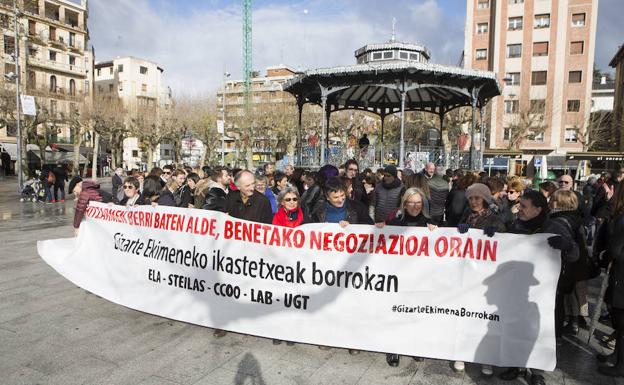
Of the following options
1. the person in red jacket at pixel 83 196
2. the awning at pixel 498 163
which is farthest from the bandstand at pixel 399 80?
the awning at pixel 498 163

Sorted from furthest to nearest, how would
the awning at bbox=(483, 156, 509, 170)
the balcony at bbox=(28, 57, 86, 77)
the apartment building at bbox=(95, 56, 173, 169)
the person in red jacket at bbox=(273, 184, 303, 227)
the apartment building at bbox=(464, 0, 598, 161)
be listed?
the apartment building at bbox=(95, 56, 173, 169) → the balcony at bbox=(28, 57, 86, 77) → the apartment building at bbox=(464, 0, 598, 161) → the awning at bbox=(483, 156, 509, 170) → the person in red jacket at bbox=(273, 184, 303, 227)

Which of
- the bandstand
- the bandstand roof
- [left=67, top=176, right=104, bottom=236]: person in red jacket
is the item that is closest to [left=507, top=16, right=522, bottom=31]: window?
the bandstand

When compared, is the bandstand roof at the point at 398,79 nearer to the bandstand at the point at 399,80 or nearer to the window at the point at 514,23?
the bandstand at the point at 399,80

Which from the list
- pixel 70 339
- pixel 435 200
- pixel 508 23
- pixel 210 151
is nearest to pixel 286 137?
pixel 210 151

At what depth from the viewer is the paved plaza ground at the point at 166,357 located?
3373 mm

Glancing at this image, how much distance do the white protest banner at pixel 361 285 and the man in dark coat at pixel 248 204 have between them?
0.62 ft

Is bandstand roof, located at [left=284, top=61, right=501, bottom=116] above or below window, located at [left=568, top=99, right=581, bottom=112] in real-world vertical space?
below

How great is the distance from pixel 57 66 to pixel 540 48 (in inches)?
2156

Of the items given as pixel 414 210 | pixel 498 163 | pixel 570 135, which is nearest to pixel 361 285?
pixel 414 210

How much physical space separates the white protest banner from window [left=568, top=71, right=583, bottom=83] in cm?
4624

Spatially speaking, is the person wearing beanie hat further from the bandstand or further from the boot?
the bandstand

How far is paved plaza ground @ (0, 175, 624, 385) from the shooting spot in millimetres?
3373

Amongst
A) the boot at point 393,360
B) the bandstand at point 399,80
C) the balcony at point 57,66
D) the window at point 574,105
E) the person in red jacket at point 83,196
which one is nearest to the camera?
the boot at point 393,360

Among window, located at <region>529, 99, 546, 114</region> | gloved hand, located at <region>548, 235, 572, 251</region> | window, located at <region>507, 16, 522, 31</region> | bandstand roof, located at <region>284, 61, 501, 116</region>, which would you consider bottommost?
gloved hand, located at <region>548, 235, 572, 251</region>
